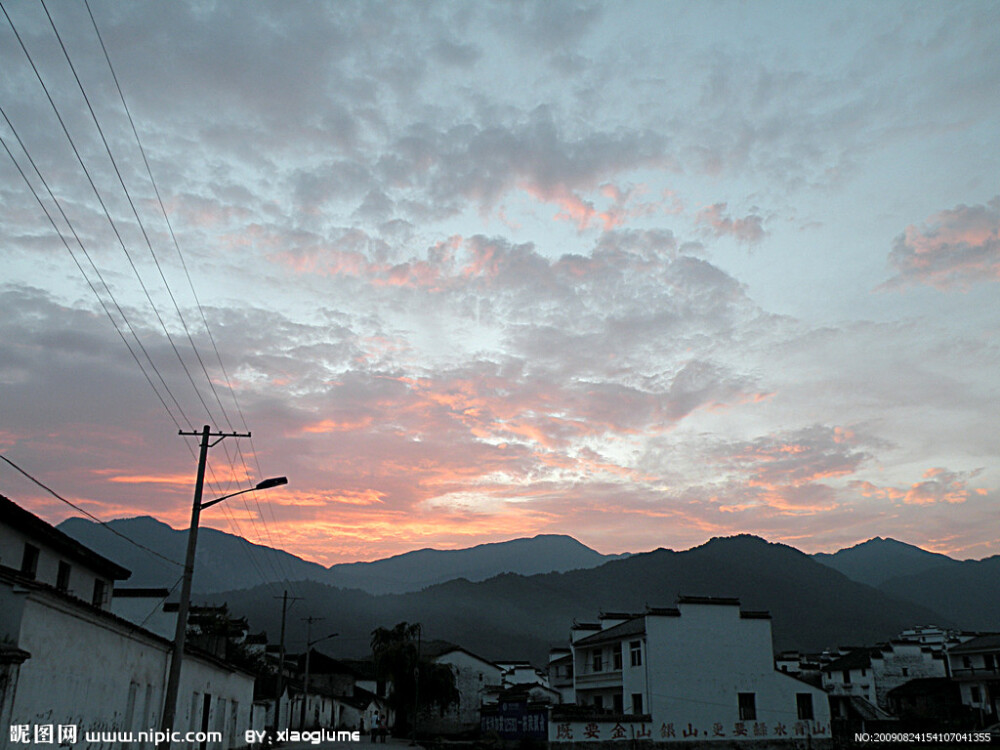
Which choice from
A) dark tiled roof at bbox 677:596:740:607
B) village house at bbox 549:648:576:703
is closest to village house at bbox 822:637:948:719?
village house at bbox 549:648:576:703

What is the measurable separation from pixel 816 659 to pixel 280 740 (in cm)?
7333

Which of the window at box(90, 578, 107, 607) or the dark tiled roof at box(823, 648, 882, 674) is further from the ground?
the window at box(90, 578, 107, 607)

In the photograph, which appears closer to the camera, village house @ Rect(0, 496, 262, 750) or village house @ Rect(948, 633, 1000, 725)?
village house @ Rect(0, 496, 262, 750)

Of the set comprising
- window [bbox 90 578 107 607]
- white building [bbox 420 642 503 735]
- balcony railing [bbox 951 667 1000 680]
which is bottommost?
white building [bbox 420 642 503 735]

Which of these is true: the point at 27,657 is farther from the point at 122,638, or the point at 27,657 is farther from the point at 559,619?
the point at 559,619

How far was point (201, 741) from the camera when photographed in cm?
2948

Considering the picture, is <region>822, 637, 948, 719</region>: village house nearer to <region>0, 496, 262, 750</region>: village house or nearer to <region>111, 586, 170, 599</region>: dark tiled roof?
<region>111, 586, 170, 599</region>: dark tiled roof

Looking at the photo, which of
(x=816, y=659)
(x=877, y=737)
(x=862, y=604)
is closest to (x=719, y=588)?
(x=862, y=604)

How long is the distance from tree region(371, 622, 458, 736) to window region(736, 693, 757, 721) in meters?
26.2

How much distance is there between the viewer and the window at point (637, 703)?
4791 cm

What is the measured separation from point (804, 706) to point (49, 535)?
44.7m

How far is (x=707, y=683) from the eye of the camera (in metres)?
47.7

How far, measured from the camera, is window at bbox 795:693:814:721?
48.9 metres

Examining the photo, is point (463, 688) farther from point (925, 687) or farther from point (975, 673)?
point (975, 673)
